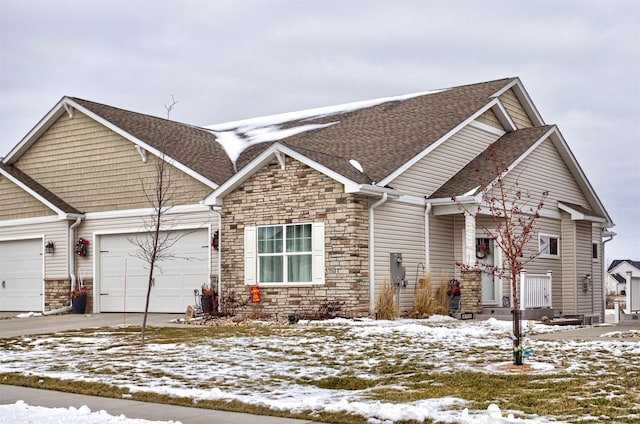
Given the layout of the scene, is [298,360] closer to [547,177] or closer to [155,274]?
[155,274]

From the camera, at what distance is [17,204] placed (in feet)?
84.9

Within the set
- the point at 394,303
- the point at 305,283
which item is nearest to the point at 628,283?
the point at 394,303

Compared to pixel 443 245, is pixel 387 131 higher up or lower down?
higher up

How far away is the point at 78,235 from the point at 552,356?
55.7 feet

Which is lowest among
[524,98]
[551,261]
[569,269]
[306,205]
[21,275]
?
[21,275]

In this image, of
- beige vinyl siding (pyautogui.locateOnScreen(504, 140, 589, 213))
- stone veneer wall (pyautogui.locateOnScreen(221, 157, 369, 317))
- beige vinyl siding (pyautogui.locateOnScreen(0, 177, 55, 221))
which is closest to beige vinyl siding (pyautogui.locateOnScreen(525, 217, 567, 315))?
beige vinyl siding (pyautogui.locateOnScreen(504, 140, 589, 213))

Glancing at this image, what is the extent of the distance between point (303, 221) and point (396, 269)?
2.61 meters

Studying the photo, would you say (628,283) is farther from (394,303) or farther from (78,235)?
(78,235)

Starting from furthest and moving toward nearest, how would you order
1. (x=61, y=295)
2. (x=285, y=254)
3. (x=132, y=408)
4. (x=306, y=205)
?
1. (x=61, y=295)
2. (x=285, y=254)
3. (x=306, y=205)
4. (x=132, y=408)

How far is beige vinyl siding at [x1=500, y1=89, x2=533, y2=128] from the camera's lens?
2558cm

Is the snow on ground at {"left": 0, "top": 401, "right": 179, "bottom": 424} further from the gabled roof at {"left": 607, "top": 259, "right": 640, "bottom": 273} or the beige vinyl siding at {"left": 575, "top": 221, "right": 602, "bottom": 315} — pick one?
the gabled roof at {"left": 607, "top": 259, "right": 640, "bottom": 273}

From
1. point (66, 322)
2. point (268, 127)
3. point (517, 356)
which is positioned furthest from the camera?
point (268, 127)

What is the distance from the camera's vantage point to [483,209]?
2114cm

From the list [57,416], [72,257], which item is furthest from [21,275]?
[57,416]
